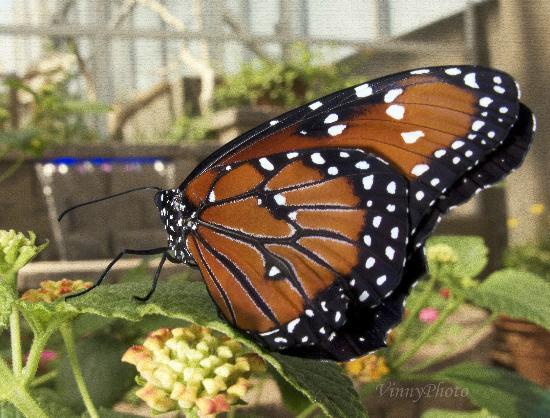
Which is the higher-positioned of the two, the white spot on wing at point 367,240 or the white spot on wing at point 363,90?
the white spot on wing at point 363,90

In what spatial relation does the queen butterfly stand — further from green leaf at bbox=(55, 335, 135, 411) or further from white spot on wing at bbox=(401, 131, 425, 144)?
green leaf at bbox=(55, 335, 135, 411)

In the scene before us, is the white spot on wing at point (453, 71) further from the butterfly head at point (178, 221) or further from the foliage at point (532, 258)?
the foliage at point (532, 258)

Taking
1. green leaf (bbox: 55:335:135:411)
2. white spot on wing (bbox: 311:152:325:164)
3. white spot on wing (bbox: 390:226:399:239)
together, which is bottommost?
green leaf (bbox: 55:335:135:411)

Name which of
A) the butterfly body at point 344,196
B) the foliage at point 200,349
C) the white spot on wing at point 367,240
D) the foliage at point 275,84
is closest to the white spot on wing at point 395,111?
the butterfly body at point 344,196

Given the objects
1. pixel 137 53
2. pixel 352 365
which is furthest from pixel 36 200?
pixel 352 365

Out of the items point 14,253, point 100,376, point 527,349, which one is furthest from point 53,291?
point 527,349

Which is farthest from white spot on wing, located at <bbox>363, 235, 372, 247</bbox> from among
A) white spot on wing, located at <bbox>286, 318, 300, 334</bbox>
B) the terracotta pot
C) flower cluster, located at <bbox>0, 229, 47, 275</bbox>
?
the terracotta pot

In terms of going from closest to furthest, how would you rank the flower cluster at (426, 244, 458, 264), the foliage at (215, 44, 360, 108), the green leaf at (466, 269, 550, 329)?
the green leaf at (466, 269, 550, 329), the flower cluster at (426, 244, 458, 264), the foliage at (215, 44, 360, 108)
